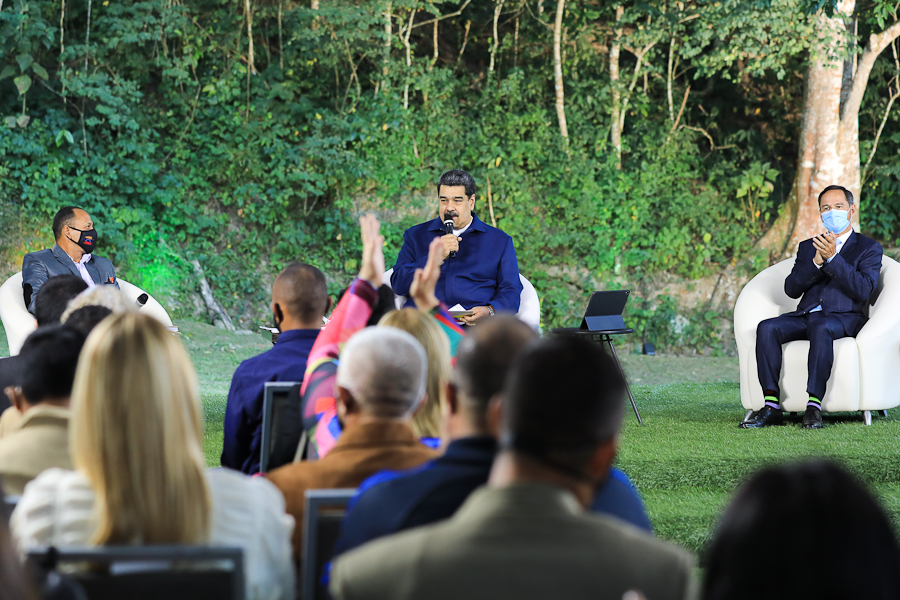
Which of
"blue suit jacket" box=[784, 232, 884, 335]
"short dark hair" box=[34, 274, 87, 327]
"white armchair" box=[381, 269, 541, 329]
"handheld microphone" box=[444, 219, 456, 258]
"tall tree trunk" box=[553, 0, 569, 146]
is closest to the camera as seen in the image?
"short dark hair" box=[34, 274, 87, 327]

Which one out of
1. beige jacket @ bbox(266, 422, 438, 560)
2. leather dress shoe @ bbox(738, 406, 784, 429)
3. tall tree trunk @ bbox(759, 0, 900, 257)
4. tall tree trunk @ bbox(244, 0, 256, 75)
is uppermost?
tall tree trunk @ bbox(244, 0, 256, 75)

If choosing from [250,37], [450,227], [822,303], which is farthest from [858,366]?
[250,37]

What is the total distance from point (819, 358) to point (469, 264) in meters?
2.10

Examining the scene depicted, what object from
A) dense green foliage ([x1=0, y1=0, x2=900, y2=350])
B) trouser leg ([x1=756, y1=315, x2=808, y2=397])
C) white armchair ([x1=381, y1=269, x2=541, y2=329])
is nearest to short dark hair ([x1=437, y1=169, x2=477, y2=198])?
white armchair ([x1=381, y1=269, x2=541, y2=329])

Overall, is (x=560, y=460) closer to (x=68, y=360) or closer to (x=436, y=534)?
(x=436, y=534)

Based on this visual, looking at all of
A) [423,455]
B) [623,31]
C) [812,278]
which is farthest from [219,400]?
[623,31]

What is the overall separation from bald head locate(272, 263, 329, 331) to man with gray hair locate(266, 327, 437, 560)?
1.11 meters

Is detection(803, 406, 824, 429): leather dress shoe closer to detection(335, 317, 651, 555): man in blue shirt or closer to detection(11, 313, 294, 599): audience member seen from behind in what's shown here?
detection(335, 317, 651, 555): man in blue shirt

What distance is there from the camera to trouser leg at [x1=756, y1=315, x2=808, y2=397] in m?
5.29

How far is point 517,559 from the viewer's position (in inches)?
41.3

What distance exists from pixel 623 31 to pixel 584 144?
1.65 meters

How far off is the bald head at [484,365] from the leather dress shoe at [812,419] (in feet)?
13.4

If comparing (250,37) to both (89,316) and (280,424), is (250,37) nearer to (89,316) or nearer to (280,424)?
(89,316)

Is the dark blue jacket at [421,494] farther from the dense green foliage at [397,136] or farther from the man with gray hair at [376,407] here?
the dense green foliage at [397,136]
